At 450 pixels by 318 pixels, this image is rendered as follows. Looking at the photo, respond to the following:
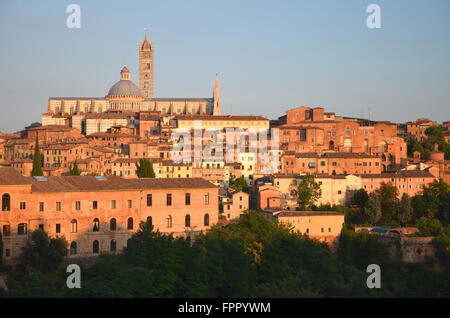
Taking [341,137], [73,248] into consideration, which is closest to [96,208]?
[73,248]

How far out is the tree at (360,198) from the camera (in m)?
39.1

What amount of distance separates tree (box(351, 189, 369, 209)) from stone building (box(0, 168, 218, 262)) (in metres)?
11.3

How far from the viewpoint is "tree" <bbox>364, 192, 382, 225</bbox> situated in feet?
122

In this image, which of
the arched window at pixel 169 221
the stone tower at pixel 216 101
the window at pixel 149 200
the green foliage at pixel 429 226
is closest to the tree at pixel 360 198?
the green foliage at pixel 429 226

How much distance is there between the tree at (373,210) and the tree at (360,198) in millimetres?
1114

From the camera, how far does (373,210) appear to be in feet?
122

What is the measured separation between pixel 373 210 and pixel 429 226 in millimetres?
2553

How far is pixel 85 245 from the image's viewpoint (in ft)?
88.1

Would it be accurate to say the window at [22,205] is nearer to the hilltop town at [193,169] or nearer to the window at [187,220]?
the hilltop town at [193,169]

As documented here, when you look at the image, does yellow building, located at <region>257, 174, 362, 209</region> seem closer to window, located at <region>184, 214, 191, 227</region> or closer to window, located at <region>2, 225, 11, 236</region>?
window, located at <region>184, 214, 191, 227</region>

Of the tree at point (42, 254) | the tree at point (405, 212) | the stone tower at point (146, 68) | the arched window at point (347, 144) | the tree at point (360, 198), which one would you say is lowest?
the tree at point (42, 254)

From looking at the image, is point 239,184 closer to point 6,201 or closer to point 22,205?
point 22,205
